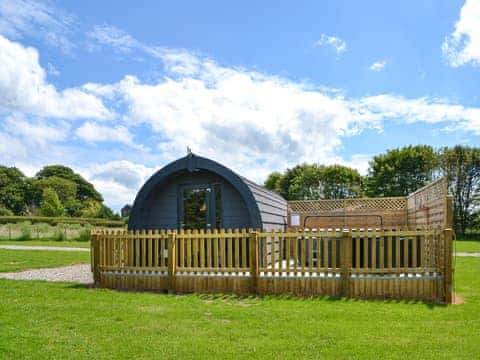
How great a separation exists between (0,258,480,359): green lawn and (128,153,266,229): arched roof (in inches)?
122

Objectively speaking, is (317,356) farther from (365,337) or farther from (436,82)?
(436,82)

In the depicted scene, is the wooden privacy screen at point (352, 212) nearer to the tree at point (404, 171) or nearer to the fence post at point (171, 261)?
the fence post at point (171, 261)

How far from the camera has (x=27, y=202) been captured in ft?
205

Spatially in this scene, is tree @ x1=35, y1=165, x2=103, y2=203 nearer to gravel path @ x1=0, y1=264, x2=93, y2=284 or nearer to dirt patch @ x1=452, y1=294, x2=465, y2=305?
gravel path @ x1=0, y1=264, x2=93, y2=284

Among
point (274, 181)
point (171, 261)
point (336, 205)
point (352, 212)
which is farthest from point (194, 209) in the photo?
point (274, 181)

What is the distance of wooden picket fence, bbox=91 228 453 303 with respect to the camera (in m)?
7.23

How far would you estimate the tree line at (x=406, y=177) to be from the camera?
108 ft

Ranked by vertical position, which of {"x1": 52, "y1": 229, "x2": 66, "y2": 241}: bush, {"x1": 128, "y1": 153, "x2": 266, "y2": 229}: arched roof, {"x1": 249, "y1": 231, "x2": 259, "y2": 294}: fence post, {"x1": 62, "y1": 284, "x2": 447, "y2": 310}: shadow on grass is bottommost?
{"x1": 52, "y1": 229, "x2": 66, "y2": 241}: bush

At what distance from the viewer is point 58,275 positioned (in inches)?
423

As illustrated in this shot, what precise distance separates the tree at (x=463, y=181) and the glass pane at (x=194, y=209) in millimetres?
26881

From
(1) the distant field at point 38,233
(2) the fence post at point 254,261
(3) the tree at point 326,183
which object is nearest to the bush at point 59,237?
(1) the distant field at point 38,233

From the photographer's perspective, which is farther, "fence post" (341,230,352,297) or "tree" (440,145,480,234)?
"tree" (440,145,480,234)

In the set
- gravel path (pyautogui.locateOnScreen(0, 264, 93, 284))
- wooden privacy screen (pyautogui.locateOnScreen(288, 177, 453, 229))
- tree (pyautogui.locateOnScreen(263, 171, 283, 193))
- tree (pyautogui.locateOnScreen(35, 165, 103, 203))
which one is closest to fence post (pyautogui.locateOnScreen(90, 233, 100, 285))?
gravel path (pyautogui.locateOnScreen(0, 264, 93, 284))

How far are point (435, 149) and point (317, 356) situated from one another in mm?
34020
